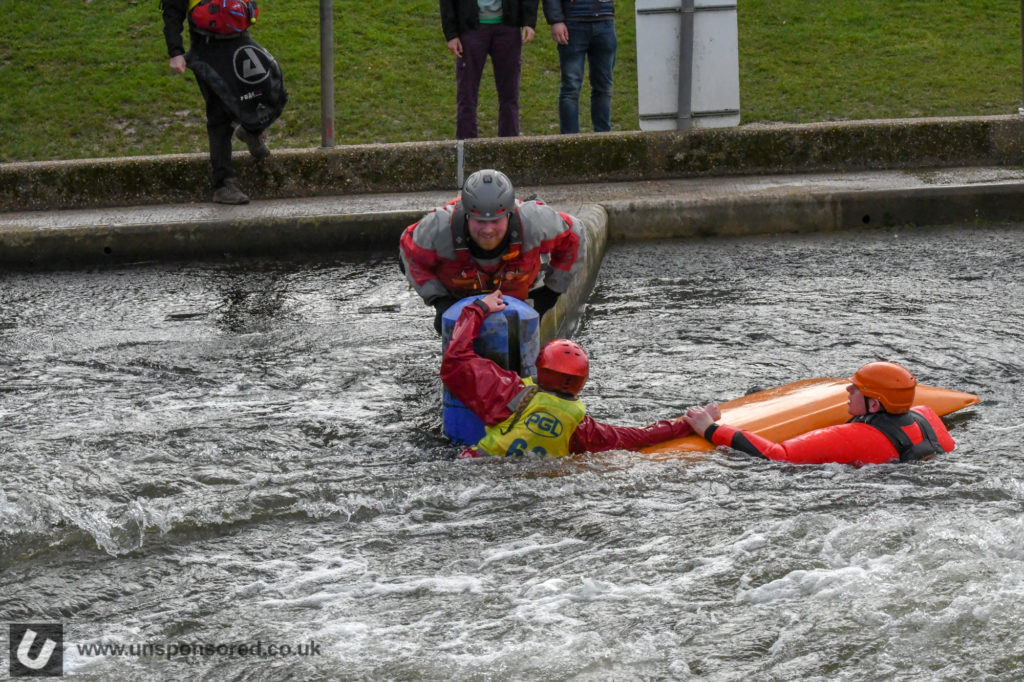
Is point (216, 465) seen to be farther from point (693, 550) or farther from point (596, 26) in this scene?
point (596, 26)

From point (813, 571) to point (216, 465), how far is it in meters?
2.96

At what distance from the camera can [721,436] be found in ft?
20.3

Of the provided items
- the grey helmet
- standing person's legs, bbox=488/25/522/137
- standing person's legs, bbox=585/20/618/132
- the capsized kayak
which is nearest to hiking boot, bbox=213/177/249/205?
standing person's legs, bbox=488/25/522/137

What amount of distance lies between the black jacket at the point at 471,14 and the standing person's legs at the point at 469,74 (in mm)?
83

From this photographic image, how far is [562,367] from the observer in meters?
6.07

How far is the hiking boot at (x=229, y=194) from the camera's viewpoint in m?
11.2

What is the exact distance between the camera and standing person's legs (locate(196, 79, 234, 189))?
1052 cm

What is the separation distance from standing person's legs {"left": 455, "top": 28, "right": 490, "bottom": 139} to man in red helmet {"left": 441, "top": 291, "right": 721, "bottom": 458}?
5.14 meters

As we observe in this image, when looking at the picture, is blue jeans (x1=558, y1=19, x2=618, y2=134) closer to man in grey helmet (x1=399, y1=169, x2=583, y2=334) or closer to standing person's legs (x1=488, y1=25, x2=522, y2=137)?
standing person's legs (x1=488, y1=25, x2=522, y2=137)

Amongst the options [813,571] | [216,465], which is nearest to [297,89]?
[216,465]

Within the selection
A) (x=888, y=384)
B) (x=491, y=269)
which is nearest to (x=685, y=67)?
(x=491, y=269)

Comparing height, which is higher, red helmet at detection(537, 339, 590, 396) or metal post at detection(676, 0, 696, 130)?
metal post at detection(676, 0, 696, 130)

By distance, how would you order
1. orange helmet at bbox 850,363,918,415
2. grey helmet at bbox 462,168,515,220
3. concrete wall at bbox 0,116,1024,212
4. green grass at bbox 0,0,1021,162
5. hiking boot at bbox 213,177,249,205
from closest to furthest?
orange helmet at bbox 850,363,918,415
grey helmet at bbox 462,168,515,220
hiking boot at bbox 213,177,249,205
concrete wall at bbox 0,116,1024,212
green grass at bbox 0,0,1021,162

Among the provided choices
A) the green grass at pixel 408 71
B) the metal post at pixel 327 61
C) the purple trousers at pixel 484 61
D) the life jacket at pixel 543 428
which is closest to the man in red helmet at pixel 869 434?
the life jacket at pixel 543 428
